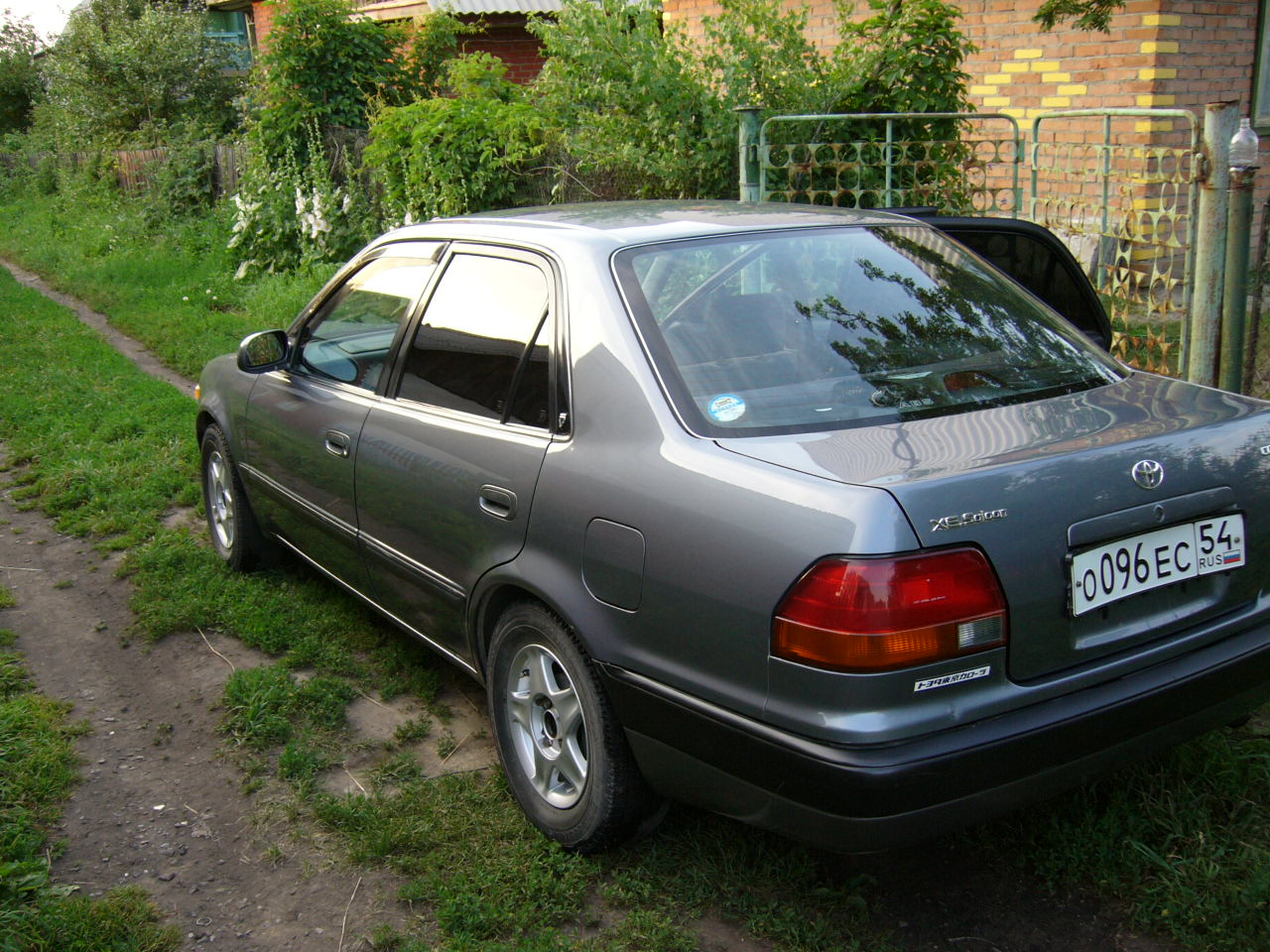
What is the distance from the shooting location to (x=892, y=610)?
7.79 feet

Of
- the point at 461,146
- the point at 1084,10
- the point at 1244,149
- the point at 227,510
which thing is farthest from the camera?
the point at 461,146

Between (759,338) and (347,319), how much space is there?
1.98 meters

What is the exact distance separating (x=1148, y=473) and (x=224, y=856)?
2.61m

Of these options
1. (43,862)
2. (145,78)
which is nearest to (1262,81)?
(43,862)

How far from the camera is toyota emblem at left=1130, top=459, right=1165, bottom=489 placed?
8.60 ft

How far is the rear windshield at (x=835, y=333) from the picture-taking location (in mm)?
2930

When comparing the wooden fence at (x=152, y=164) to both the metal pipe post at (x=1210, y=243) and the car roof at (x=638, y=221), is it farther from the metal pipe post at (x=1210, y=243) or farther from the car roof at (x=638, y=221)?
the metal pipe post at (x=1210, y=243)

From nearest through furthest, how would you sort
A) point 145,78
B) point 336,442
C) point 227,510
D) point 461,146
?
point 336,442
point 227,510
point 461,146
point 145,78

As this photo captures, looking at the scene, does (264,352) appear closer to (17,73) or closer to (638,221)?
(638,221)

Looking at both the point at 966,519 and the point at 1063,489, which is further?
the point at 1063,489

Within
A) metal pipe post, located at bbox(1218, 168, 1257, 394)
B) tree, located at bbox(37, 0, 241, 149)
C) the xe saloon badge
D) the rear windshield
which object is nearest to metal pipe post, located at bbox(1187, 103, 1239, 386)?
metal pipe post, located at bbox(1218, 168, 1257, 394)

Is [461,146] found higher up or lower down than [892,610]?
higher up

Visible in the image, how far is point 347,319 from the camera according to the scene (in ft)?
14.8

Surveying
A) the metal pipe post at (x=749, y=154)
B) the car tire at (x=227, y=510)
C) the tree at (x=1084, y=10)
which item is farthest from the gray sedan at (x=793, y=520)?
the metal pipe post at (x=749, y=154)
